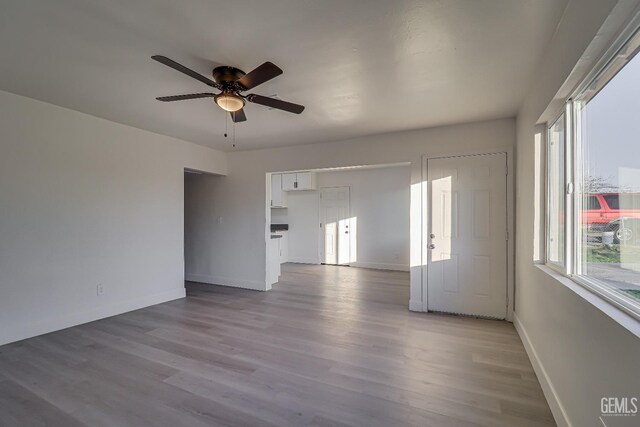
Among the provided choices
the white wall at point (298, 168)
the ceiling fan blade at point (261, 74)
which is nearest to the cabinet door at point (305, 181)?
the white wall at point (298, 168)

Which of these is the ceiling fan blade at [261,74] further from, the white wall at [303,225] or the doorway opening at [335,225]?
the white wall at [303,225]

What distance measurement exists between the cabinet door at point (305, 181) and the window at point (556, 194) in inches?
217

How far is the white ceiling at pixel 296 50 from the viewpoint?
1643 mm

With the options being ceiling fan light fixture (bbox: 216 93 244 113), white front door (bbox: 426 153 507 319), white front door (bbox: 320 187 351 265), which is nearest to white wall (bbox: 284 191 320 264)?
white front door (bbox: 320 187 351 265)

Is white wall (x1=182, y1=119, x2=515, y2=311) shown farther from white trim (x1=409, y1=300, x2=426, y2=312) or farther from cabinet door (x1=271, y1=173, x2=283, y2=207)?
cabinet door (x1=271, y1=173, x2=283, y2=207)

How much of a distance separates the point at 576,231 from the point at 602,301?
620 millimetres

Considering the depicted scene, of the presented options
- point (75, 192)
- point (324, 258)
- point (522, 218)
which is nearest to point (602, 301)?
point (522, 218)

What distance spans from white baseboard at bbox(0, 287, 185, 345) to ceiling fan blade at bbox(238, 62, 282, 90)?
332cm

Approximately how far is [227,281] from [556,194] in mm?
4864

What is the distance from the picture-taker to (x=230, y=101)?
220 cm

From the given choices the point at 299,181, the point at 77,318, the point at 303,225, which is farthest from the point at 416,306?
the point at 299,181

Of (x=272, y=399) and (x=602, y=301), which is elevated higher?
(x=602, y=301)

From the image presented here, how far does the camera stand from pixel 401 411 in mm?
1852

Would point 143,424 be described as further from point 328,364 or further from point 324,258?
point 324,258
